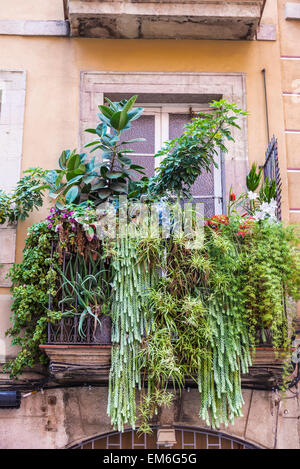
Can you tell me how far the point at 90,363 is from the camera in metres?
5.88

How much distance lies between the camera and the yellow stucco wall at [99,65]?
723 cm

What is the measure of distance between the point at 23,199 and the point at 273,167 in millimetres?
2531

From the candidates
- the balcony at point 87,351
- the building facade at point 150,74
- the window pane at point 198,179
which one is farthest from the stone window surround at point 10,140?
the window pane at point 198,179

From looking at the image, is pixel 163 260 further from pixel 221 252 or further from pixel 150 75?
pixel 150 75

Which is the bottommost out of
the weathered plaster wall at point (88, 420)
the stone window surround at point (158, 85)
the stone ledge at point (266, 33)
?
the weathered plaster wall at point (88, 420)

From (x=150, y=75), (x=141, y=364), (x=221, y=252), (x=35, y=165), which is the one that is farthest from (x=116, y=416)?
(x=150, y=75)

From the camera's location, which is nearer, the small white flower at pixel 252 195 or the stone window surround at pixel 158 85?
the small white flower at pixel 252 195

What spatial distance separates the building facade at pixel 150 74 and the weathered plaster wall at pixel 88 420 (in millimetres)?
1443

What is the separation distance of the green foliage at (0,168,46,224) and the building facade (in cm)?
17

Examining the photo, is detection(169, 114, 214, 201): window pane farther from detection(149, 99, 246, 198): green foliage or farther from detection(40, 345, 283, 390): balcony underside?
detection(40, 345, 283, 390): balcony underside

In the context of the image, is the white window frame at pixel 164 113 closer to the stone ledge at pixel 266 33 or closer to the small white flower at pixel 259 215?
the stone ledge at pixel 266 33

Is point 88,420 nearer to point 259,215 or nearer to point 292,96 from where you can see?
point 259,215

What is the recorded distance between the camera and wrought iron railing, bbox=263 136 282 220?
638 centimetres

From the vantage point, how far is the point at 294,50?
7605 millimetres
